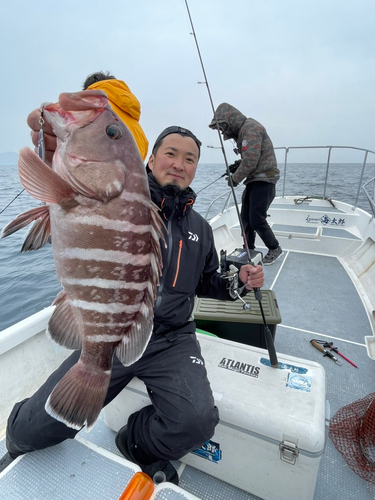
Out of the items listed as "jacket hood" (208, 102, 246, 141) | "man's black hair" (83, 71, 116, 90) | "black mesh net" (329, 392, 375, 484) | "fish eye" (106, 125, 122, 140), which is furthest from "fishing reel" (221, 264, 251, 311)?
"jacket hood" (208, 102, 246, 141)

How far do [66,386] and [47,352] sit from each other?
1501 mm

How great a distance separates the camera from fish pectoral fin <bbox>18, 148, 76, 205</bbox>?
1046 millimetres

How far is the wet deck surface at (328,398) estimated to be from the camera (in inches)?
52.0

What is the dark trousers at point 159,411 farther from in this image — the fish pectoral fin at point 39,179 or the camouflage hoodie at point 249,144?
the camouflage hoodie at point 249,144

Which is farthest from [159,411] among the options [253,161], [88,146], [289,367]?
[253,161]

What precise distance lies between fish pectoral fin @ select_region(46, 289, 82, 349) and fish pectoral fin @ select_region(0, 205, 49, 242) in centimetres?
35

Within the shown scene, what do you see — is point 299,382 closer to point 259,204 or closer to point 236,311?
point 236,311

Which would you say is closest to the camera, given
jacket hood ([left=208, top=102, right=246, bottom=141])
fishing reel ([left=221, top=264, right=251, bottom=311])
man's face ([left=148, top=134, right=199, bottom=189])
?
man's face ([left=148, top=134, right=199, bottom=189])

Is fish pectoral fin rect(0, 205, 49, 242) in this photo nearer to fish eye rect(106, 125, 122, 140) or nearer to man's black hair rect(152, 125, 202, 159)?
fish eye rect(106, 125, 122, 140)

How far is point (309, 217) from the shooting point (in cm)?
679

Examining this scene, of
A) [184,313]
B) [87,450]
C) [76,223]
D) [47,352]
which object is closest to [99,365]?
[87,450]

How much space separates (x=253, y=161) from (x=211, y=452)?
3.74 m

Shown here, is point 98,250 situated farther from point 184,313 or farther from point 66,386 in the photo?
point 184,313

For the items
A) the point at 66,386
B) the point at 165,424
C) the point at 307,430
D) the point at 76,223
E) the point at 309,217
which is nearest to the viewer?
the point at 76,223
